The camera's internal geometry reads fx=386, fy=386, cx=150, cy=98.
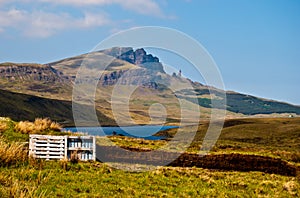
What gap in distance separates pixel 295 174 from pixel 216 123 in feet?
289

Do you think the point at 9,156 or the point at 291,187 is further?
the point at 291,187

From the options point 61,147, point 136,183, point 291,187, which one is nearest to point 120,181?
point 136,183

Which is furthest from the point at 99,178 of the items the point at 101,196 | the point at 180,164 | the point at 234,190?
the point at 180,164

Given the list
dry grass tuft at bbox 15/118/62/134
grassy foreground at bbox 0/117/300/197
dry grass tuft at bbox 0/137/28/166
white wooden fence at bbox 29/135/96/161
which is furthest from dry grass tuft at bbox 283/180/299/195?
dry grass tuft at bbox 15/118/62/134

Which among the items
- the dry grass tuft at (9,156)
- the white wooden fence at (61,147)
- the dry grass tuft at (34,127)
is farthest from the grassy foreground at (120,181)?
the dry grass tuft at (34,127)

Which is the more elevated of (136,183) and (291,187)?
(136,183)

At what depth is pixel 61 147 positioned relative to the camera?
25094 millimetres

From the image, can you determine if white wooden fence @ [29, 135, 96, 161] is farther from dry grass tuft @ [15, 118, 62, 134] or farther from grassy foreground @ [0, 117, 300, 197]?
dry grass tuft @ [15, 118, 62, 134]

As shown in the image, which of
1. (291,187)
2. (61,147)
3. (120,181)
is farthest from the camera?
(61,147)

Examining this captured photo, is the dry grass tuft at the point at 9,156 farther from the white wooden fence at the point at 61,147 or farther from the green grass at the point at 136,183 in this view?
the white wooden fence at the point at 61,147

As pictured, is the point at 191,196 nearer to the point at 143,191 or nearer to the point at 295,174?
the point at 143,191

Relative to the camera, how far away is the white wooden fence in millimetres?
24359

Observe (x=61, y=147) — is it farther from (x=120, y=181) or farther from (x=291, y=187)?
(x=291, y=187)

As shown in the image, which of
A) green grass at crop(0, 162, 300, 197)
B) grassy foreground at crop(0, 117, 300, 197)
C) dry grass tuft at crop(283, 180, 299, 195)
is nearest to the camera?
green grass at crop(0, 162, 300, 197)
